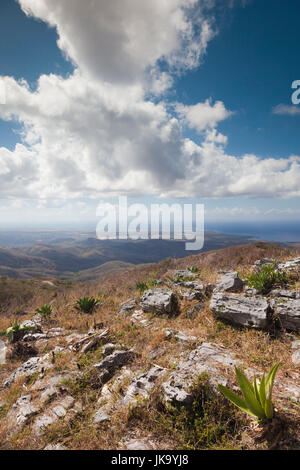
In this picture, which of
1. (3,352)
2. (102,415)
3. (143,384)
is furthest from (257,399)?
(3,352)

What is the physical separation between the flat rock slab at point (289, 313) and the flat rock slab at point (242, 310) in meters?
0.27

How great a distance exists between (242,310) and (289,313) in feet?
3.27

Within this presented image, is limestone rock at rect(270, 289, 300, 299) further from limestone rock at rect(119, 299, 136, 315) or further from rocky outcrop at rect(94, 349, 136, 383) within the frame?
limestone rock at rect(119, 299, 136, 315)

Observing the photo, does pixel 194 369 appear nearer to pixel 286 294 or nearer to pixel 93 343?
pixel 93 343

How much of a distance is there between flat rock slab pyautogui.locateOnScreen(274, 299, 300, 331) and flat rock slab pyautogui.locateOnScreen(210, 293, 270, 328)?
271 millimetres

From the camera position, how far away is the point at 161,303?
6.31 m

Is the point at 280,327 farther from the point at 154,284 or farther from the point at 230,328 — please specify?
the point at 154,284

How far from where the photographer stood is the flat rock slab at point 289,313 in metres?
4.25

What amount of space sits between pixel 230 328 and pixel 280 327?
1132mm

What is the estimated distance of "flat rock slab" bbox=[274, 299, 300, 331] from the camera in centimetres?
425

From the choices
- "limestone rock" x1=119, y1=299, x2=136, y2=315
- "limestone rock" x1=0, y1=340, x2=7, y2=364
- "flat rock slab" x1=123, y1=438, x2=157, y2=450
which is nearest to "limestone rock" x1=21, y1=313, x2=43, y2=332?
"limestone rock" x1=0, y1=340, x2=7, y2=364
